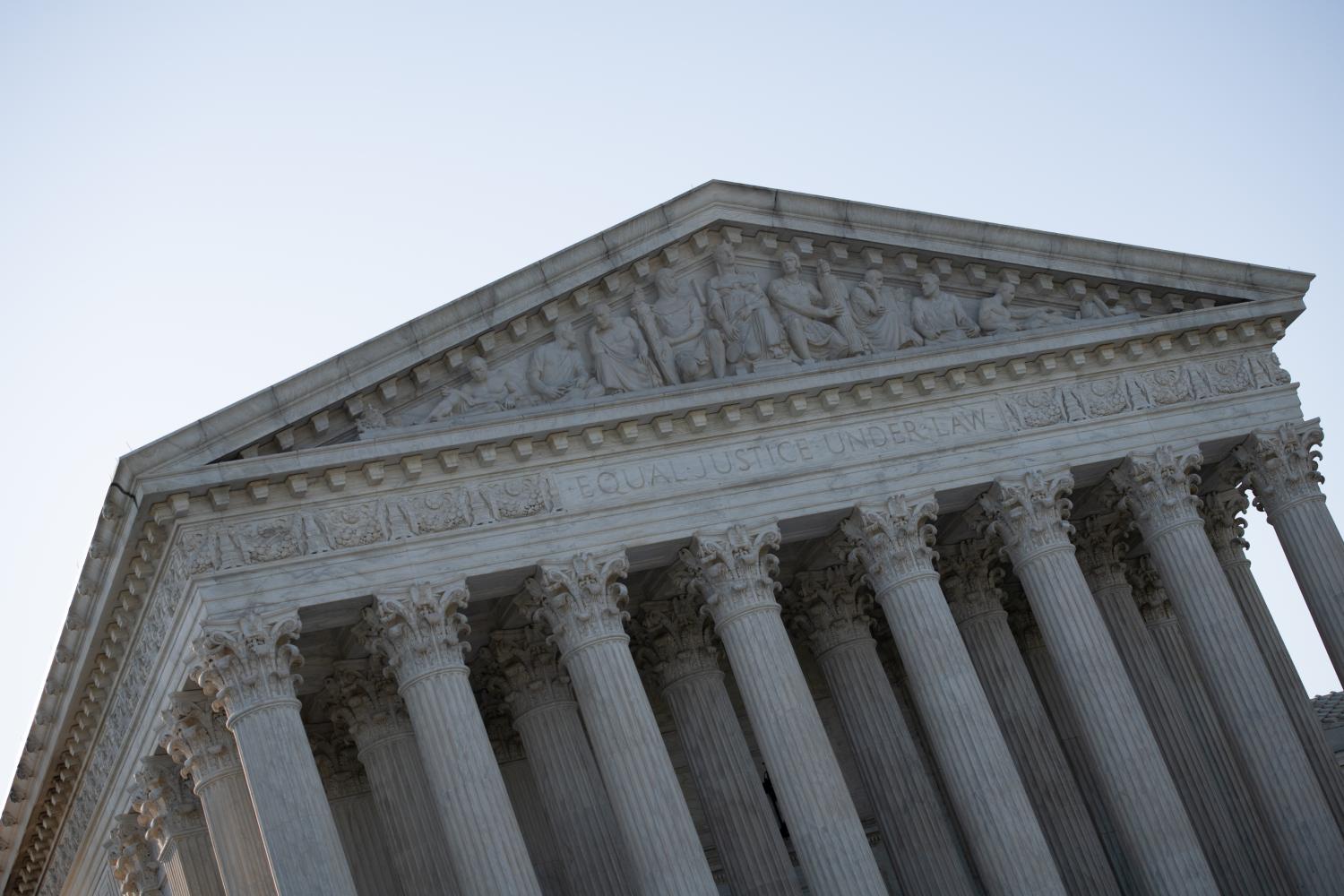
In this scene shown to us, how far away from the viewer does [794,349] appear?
31.5 meters

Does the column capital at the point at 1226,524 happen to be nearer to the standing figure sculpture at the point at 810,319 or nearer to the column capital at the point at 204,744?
the standing figure sculpture at the point at 810,319

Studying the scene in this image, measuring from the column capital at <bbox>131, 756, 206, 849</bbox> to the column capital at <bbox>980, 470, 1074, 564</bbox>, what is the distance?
15.7m

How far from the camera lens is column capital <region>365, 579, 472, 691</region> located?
1056 inches

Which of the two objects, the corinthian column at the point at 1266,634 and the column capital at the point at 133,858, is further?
the corinthian column at the point at 1266,634

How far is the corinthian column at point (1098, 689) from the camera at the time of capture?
30.0 meters

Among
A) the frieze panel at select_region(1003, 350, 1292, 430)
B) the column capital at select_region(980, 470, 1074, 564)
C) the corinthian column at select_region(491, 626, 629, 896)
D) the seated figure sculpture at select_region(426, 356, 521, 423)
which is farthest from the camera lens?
the frieze panel at select_region(1003, 350, 1292, 430)

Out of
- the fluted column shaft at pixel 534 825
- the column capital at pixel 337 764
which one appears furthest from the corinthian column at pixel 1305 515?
the column capital at pixel 337 764

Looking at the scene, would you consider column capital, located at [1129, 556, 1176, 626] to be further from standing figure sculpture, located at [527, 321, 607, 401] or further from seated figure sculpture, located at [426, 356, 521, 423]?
seated figure sculpture, located at [426, 356, 521, 423]

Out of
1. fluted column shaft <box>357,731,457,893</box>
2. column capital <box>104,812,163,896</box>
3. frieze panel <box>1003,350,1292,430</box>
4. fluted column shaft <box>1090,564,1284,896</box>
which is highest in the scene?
frieze panel <box>1003,350,1292,430</box>

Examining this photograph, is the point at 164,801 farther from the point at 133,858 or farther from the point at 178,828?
the point at 133,858

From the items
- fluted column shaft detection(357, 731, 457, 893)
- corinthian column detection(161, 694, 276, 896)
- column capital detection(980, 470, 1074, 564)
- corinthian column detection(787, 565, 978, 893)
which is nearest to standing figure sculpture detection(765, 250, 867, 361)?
column capital detection(980, 470, 1074, 564)

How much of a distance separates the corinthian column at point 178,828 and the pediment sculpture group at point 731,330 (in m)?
8.50

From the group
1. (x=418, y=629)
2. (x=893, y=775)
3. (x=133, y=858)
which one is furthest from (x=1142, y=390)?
(x=133, y=858)

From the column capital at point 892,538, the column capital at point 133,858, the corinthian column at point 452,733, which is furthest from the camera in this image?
the column capital at point 133,858
